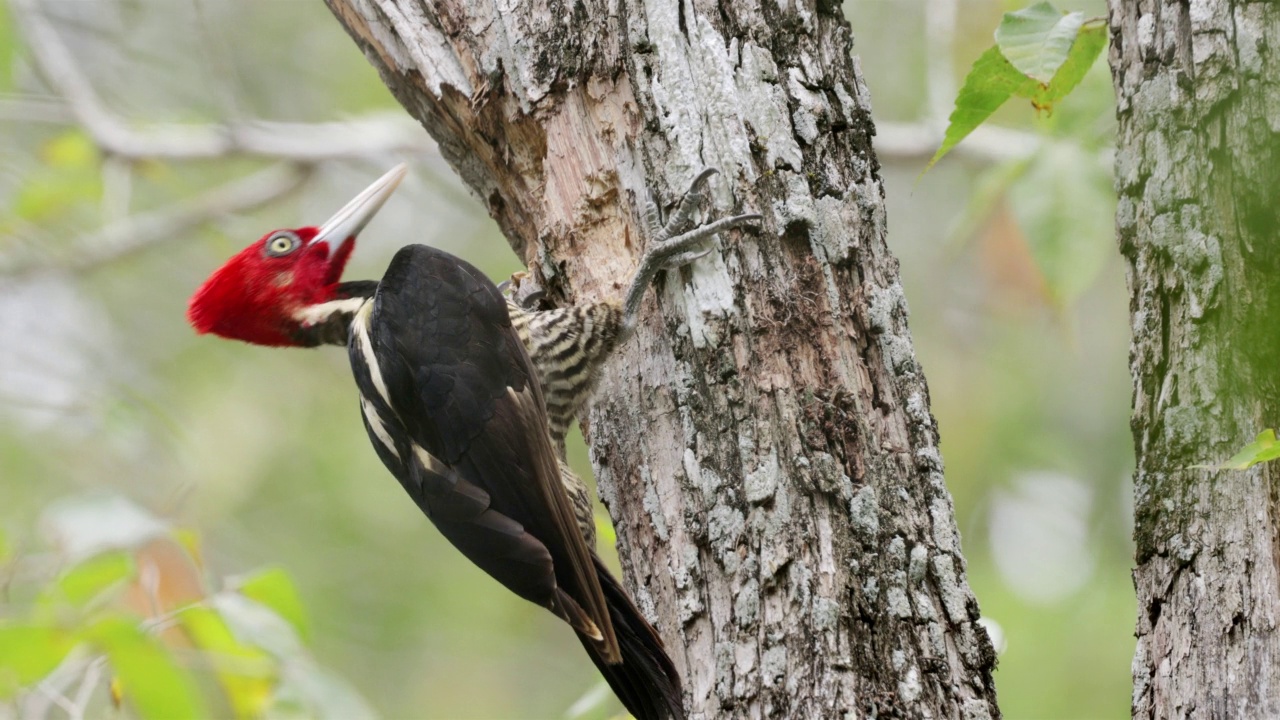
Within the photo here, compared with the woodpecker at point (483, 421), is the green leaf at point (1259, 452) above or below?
below

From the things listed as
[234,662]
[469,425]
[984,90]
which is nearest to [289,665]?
[234,662]

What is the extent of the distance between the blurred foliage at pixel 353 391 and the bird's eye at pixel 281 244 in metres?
1.58

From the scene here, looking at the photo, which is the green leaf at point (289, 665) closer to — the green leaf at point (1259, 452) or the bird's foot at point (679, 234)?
the bird's foot at point (679, 234)

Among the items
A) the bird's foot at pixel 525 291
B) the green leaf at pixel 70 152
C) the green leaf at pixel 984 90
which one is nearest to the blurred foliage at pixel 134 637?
the bird's foot at pixel 525 291

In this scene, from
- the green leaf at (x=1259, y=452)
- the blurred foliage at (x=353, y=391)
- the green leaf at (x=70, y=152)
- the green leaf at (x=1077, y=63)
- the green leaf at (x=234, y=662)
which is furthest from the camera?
the blurred foliage at (x=353, y=391)

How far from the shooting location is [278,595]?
8.59 feet

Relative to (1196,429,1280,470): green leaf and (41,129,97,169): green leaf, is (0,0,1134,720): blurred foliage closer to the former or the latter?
(41,129,97,169): green leaf

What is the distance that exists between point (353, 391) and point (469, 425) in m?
5.33

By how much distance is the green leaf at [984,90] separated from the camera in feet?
6.30

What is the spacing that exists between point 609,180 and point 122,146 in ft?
12.7

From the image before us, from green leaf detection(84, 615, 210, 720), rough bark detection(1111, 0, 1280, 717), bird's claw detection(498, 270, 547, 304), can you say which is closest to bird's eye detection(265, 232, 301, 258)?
bird's claw detection(498, 270, 547, 304)

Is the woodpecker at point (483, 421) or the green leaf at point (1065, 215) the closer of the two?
the woodpecker at point (483, 421)

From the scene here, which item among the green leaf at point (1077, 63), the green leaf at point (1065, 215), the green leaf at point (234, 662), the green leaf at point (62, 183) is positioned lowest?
the green leaf at point (234, 662)

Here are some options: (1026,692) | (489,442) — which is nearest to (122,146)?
(489,442)
